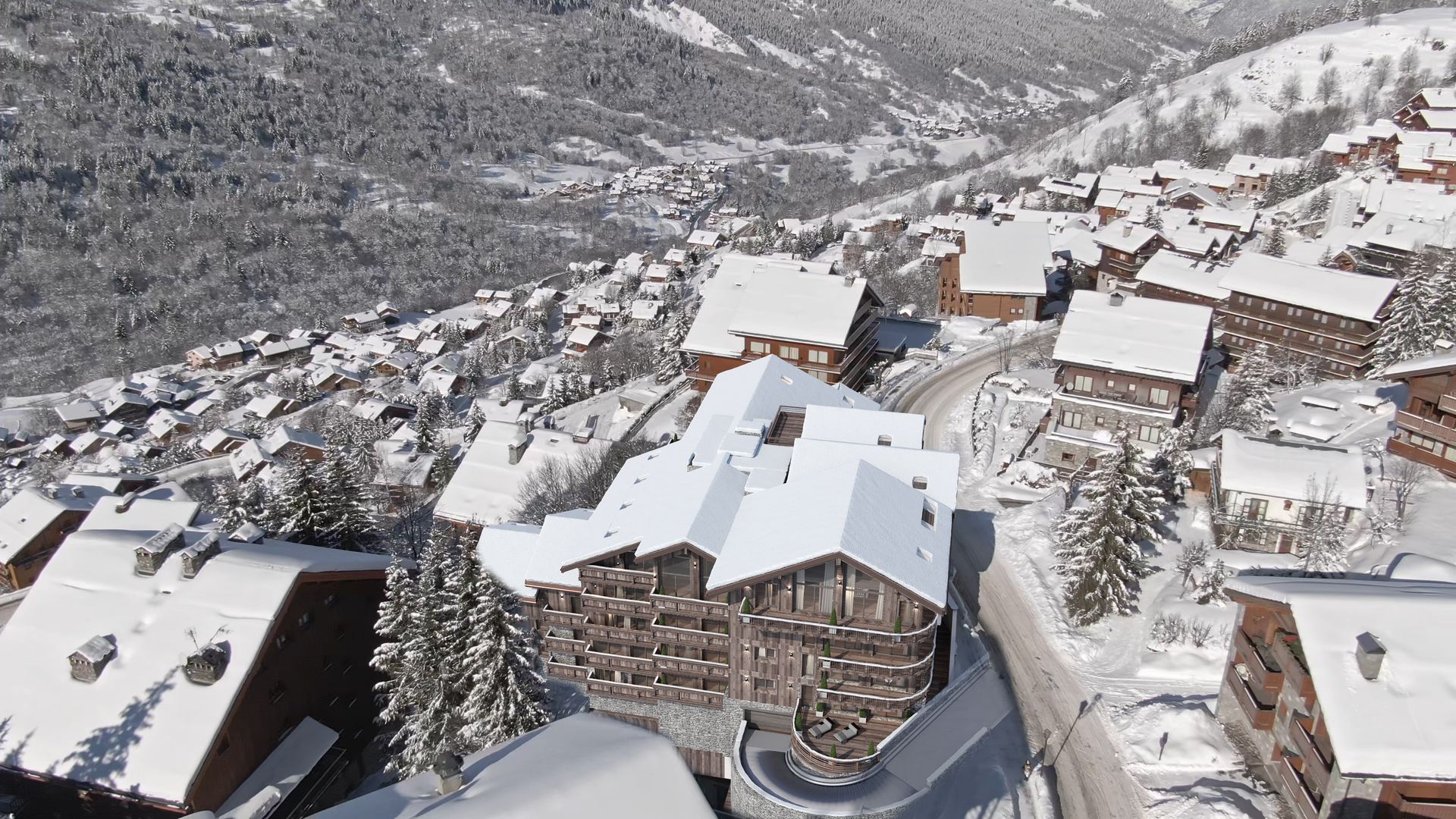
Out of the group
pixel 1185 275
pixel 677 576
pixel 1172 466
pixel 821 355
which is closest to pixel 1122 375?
pixel 1172 466

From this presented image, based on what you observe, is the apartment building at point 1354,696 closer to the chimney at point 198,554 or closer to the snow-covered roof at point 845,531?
the snow-covered roof at point 845,531

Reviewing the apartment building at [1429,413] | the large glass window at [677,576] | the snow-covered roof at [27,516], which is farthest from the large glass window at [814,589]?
the snow-covered roof at [27,516]

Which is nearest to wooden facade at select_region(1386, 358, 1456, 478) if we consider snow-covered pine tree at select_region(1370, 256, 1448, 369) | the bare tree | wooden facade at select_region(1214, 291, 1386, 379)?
the bare tree

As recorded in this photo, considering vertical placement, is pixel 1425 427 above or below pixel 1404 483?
above

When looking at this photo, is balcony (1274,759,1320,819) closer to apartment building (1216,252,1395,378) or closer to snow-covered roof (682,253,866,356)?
snow-covered roof (682,253,866,356)

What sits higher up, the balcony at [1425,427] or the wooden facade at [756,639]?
the balcony at [1425,427]

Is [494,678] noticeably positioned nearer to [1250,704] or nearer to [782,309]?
[1250,704]

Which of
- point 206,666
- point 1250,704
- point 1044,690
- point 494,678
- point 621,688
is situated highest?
point 1250,704
